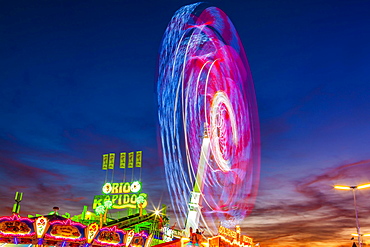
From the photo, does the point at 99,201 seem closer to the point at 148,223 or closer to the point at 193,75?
the point at 148,223

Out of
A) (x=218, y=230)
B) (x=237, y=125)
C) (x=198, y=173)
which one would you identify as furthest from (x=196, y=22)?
(x=218, y=230)

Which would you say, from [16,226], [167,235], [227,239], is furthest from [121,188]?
[16,226]

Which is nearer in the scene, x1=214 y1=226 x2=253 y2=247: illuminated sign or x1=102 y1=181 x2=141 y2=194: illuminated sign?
x1=214 y1=226 x2=253 y2=247: illuminated sign

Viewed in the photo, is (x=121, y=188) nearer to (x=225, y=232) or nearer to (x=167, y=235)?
(x=167, y=235)

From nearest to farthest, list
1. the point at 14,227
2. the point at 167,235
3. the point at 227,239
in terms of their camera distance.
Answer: the point at 14,227
the point at 227,239
the point at 167,235

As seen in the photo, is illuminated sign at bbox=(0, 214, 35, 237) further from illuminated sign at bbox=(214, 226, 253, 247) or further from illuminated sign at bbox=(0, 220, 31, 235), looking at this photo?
illuminated sign at bbox=(214, 226, 253, 247)

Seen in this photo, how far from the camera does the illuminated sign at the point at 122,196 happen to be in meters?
77.3

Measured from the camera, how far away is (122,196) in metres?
79.6

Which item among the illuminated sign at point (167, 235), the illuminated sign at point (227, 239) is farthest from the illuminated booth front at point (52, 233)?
the illuminated sign at point (167, 235)

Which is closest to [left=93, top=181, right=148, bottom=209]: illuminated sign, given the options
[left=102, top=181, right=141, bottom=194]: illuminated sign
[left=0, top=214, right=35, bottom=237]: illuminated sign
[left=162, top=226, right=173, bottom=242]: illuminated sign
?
[left=102, top=181, right=141, bottom=194]: illuminated sign

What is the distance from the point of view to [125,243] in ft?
112

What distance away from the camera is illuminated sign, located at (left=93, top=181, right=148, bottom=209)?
77.3m

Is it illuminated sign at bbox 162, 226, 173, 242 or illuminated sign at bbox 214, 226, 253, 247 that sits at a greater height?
illuminated sign at bbox 162, 226, 173, 242

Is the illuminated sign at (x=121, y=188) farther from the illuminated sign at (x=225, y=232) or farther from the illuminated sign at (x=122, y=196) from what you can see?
the illuminated sign at (x=225, y=232)
